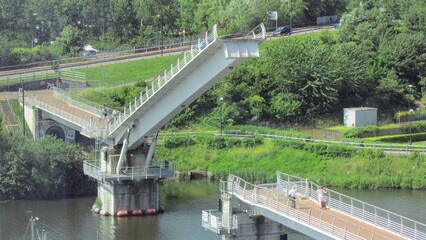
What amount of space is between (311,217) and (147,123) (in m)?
21.3

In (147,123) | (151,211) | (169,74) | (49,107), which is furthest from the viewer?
(49,107)

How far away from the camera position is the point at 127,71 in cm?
9869

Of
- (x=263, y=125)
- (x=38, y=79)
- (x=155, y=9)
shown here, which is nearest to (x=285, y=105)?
(x=263, y=125)

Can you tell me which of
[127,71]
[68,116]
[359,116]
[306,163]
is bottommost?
[306,163]

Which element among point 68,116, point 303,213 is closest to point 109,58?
point 68,116

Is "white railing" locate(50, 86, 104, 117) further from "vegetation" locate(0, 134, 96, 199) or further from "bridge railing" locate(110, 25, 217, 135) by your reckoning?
"bridge railing" locate(110, 25, 217, 135)

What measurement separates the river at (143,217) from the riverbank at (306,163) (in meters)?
1.84

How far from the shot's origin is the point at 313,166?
72562 mm

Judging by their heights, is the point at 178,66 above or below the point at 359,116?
above

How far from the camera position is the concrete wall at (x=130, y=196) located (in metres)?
61.2

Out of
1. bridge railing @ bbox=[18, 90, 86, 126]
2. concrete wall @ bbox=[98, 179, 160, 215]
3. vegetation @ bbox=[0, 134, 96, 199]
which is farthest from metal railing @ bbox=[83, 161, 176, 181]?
bridge railing @ bbox=[18, 90, 86, 126]

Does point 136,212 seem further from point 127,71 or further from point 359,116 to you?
point 127,71

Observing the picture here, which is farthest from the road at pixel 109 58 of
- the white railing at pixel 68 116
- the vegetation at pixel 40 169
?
the vegetation at pixel 40 169

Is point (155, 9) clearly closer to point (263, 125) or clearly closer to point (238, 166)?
point (263, 125)
